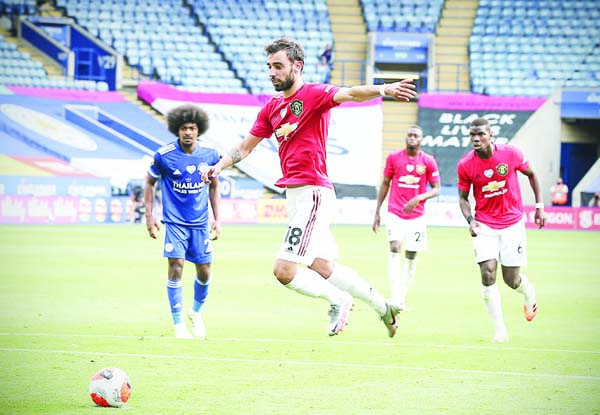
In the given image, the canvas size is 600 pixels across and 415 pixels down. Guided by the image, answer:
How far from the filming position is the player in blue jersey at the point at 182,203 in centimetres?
1095

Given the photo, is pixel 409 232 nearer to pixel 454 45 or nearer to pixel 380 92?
pixel 380 92

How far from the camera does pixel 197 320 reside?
37.1 feet

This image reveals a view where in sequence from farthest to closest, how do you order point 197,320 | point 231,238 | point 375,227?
point 231,238
point 375,227
point 197,320

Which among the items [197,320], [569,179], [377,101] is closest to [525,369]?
[197,320]

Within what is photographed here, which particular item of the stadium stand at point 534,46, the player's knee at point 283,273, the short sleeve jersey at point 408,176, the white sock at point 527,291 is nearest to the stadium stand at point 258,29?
the stadium stand at point 534,46

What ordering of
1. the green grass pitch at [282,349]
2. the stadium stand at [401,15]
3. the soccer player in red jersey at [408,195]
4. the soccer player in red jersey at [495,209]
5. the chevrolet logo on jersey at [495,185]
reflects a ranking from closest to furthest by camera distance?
the green grass pitch at [282,349] → the soccer player in red jersey at [495,209] → the chevrolet logo on jersey at [495,185] → the soccer player in red jersey at [408,195] → the stadium stand at [401,15]

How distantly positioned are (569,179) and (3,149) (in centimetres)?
2468

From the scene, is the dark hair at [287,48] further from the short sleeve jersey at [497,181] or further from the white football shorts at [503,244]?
the white football shorts at [503,244]

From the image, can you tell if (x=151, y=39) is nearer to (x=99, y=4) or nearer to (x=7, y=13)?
(x=99, y=4)

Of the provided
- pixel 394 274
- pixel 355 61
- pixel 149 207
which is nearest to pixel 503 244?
pixel 394 274

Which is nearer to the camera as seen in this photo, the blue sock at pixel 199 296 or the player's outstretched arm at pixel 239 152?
the player's outstretched arm at pixel 239 152

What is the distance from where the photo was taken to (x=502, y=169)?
37.8 ft

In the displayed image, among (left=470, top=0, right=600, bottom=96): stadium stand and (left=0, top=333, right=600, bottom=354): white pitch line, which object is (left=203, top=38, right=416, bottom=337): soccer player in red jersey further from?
(left=470, top=0, right=600, bottom=96): stadium stand

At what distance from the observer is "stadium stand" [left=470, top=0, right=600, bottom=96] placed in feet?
150
